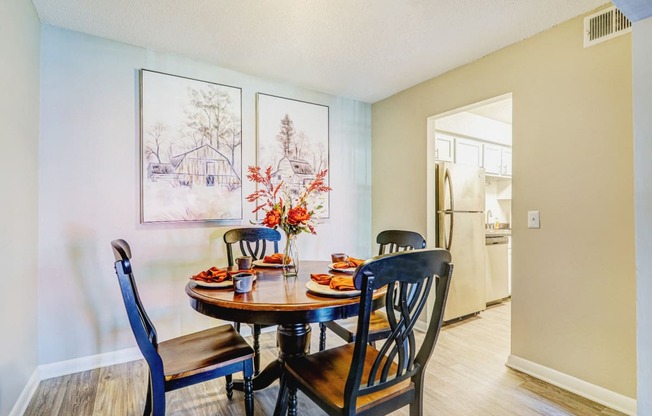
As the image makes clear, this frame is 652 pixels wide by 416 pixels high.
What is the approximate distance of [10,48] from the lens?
1.72 m

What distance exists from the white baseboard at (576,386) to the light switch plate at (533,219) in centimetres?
102

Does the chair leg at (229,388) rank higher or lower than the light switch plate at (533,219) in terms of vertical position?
lower

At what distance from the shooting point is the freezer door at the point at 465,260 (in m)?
3.33

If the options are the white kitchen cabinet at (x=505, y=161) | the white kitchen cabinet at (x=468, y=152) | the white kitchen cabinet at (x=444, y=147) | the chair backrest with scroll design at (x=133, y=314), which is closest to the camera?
the chair backrest with scroll design at (x=133, y=314)

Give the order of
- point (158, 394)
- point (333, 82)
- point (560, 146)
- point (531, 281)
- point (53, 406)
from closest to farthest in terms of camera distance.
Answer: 1. point (158, 394)
2. point (53, 406)
3. point (560, 146)
4. point (531, 281)
5. point (333, 82)

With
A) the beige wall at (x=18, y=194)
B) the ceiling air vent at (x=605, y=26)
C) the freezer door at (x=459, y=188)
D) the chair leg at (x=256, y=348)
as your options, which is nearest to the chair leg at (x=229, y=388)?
the chair leg at (x=256, y=348)

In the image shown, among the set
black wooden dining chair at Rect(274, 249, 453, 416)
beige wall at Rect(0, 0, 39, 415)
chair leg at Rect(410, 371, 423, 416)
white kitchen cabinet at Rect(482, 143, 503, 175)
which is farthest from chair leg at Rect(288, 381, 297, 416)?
white kitchen cabinet at Rect(482, 143, 503, 175)

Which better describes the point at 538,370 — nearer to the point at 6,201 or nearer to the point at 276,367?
the point at 276,367

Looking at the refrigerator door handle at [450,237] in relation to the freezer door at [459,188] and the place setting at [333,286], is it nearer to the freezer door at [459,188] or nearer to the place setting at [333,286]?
the freezer door at [459,188]

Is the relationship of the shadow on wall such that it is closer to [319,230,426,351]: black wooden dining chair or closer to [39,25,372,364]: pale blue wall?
[39,25,372,364]: pale blue wall

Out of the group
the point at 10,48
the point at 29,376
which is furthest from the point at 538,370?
the point at 10,48

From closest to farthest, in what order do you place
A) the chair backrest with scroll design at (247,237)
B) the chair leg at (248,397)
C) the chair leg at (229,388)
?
the chair leg at (248,397) < the chair leg at (229,388) < the chair backrest with scroll design at (247,237)

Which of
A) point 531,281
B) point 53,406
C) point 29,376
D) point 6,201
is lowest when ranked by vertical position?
point 53,406

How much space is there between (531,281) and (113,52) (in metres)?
3.71
